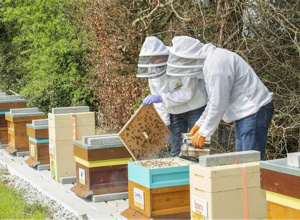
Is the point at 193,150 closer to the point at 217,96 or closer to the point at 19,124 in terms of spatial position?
the point at 217,96

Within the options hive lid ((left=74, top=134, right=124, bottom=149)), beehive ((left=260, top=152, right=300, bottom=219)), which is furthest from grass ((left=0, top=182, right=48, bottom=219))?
beehive ((left=260, top=152, right=300, bottom=219))

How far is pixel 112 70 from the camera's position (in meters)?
8.63

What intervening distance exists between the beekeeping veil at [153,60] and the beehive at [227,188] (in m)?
1.26

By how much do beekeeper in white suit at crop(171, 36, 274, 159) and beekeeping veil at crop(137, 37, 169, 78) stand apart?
39 centimetres

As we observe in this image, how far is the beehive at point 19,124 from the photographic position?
26.5ft

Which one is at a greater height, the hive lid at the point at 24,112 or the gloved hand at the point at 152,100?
the gloved hand at the point at 152,100

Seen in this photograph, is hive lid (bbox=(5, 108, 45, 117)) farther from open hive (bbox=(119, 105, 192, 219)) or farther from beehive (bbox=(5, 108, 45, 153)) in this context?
open hive (bbox=(119, 105, 192, 219))

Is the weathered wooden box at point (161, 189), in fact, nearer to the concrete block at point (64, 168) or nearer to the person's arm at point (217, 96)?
the person's arm at point (217, 96)

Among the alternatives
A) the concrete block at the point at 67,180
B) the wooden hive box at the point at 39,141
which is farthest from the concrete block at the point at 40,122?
the concrete block at the point at 67,180

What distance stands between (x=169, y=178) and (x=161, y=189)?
0.10 metres

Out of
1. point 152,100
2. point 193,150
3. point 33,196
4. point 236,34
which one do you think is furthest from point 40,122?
point 193,150

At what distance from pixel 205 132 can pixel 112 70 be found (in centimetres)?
436

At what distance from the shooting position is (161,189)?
440 cm

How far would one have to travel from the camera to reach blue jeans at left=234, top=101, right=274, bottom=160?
4453mm
